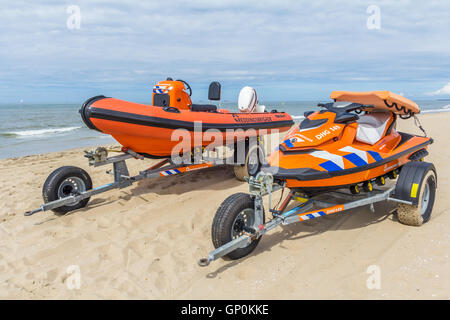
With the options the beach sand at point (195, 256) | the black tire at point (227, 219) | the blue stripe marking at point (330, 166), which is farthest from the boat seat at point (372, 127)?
the black tire at point (227, 219)

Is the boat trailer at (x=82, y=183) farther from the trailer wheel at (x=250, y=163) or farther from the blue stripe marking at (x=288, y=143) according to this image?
the blue stripe marking at (x=288, y=143)

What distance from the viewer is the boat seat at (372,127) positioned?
395cm

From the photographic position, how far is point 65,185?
4.97 metres

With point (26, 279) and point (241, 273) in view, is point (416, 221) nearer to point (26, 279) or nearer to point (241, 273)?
point (241, 273)

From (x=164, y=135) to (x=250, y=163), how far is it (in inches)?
82.9

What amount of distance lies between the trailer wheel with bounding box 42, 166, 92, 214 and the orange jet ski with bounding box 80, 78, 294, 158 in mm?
777

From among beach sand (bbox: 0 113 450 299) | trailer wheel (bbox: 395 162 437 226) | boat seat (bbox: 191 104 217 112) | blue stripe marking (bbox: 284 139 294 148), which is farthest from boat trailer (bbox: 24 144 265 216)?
trailer wheel (bbox: 395 162 437 226)

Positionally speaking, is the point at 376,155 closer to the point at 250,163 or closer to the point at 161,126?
the point at 161,126

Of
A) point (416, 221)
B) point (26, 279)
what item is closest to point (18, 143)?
point (26, 279)

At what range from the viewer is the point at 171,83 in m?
6.13

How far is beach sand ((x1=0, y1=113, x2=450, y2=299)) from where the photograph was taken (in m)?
2.97

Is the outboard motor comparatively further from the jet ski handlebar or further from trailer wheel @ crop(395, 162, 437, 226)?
trailer wheel @ crop(395, 162, 437, 226)

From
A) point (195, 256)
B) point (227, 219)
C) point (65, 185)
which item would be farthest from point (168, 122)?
point (227, 219)
